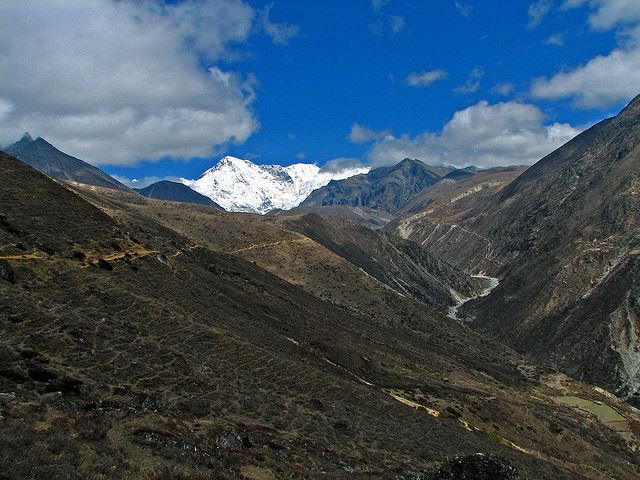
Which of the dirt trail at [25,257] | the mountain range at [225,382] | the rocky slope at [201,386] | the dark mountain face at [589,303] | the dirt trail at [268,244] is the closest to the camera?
the rocky slope at [201,386]

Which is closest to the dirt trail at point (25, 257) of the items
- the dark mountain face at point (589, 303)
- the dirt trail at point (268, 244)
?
the dirt trail at point (268, 244)

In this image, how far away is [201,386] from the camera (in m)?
31.8

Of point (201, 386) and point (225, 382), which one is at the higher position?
point (225, 382)

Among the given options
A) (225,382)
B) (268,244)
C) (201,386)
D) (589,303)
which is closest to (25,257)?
(201,386)

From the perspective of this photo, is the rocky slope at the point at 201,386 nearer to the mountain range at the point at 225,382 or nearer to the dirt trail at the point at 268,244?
the mountain range at the point at 225,382

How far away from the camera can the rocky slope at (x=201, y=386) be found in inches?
785

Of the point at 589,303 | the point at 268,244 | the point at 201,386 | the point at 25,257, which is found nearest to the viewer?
the point at 201,386

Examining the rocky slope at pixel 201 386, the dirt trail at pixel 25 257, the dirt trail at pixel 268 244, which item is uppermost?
the dirt trail at pixel 268 244

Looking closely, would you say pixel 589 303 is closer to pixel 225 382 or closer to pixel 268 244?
pixel 268 244

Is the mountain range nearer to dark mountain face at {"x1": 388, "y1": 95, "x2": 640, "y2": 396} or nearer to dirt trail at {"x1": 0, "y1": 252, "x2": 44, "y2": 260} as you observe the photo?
dirt trail at {"x1": 0, "y1": 252, "x2": 44, "y2": 260}

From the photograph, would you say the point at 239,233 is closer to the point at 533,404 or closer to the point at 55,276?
the point at 533,404

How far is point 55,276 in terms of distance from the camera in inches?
1540

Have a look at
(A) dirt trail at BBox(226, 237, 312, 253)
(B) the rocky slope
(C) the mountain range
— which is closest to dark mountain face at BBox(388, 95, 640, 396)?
(C) the mountain range

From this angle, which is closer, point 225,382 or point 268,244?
point 225,382
